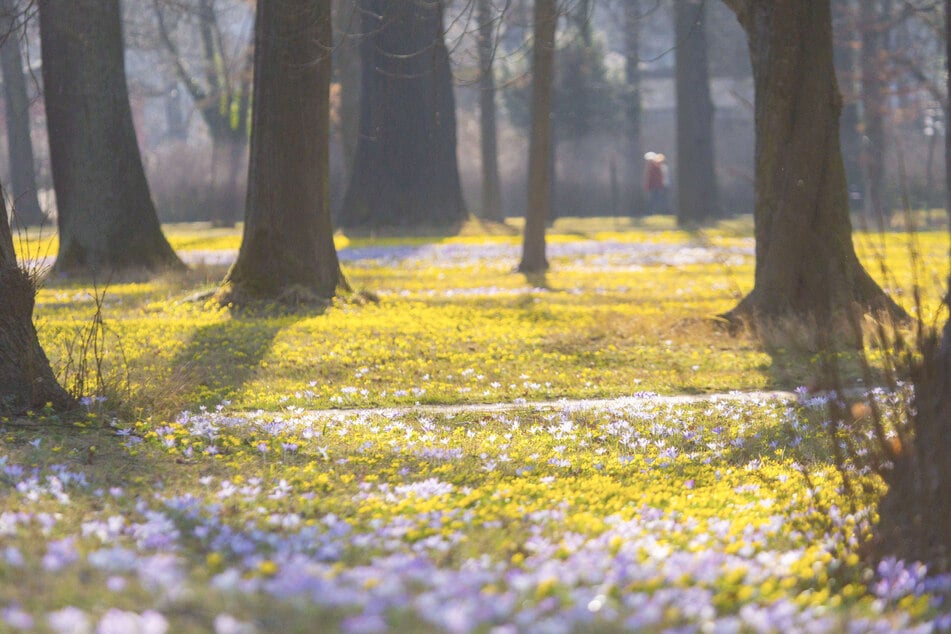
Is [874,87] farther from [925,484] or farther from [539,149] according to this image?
[925,484]

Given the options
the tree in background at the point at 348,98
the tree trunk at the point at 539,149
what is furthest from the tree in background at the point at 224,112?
the tree trunk at the point at 539,149

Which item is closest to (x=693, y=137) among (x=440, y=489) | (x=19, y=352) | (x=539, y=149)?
(x=539, y=149)

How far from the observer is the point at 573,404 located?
858cm

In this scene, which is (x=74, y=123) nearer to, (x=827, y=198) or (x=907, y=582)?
(x=827, y=198)

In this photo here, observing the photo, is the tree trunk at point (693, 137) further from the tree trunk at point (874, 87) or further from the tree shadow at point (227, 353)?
the tree shadow at point (227, 353)

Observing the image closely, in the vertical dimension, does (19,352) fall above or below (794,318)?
above

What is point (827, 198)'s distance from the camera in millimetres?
11344

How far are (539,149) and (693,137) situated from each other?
1852cm

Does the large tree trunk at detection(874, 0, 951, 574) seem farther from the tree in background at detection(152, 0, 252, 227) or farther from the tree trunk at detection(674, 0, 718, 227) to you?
the tree in background at detection(152, 0, 252, 227)

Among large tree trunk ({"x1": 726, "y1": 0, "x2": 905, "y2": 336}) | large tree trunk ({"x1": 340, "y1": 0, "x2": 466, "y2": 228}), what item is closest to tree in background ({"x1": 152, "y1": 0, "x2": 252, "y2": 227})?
large tree trunk ({"x1": 340, "y1": 0, "x2": 466, "y2": 228})

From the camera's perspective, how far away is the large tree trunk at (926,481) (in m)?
4.40

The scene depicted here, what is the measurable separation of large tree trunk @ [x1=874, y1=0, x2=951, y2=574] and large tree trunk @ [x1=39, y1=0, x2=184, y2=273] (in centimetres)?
1364

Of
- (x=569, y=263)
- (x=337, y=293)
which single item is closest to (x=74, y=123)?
(x=337, y=293)

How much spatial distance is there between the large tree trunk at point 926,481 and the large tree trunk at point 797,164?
21.6 ft
